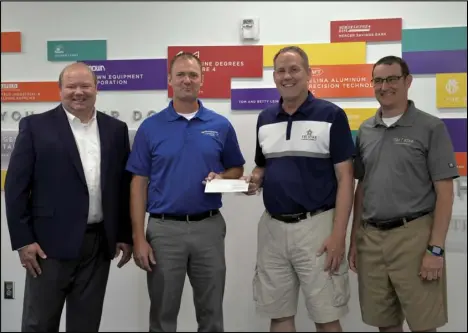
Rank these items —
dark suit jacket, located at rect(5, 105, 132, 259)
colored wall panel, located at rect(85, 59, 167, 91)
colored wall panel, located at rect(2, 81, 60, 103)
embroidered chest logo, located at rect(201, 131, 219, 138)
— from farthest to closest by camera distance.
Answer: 1. colored wall panel, located at rect(2, 81, 60, 103)
2. colored wall panel, located at rect(85, 59, 167, 91)
3. embroidered chest logo, located at rect(201, 131, 219, 138)
4. dark suit jacket, located at rect(5, 105, 132, 259)

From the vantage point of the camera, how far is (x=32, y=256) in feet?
6.27

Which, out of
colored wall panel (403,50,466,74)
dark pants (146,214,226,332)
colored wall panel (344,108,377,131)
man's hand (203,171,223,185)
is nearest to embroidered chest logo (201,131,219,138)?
man's hand (203,171,223,185)

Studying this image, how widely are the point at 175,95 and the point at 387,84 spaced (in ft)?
3.44

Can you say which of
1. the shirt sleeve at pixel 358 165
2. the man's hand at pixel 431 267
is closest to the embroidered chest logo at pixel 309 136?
the shirt sleeve at pixel 358 165

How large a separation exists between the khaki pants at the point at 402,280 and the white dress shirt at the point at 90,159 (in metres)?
1.33

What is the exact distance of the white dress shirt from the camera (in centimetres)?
198

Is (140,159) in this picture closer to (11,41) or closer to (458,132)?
(11,41)

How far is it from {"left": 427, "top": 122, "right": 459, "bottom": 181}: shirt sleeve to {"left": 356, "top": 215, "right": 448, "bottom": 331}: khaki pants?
0.72ft

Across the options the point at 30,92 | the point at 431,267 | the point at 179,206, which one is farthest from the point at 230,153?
the point at 30,92

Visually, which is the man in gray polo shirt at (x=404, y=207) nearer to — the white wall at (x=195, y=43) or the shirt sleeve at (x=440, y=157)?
the shirt sleeve at (x=440, y=157)

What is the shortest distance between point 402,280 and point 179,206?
1.12 meters

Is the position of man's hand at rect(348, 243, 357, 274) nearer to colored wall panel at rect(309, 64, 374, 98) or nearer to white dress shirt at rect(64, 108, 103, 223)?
colored wall panel at rect(309, 64, 374, 98)

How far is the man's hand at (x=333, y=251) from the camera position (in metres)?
1.95

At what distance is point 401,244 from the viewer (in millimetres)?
1979
